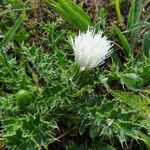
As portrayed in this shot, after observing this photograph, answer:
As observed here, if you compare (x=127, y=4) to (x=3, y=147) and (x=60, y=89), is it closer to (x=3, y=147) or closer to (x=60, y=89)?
(x=60, y=89)

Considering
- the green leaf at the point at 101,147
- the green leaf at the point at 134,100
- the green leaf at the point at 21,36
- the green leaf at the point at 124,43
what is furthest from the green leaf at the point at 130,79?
Answer: the green leaf at the point at 21,36

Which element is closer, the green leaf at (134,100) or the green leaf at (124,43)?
the green leaf at (134,100)

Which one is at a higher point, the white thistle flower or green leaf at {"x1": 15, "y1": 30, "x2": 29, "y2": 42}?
green leaf at {"x1": 15, "y1": 30, "x2": 29, "y2": 42}

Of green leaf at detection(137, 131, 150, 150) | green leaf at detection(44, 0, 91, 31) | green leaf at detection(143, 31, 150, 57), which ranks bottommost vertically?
green leaf at detection(137, 131, 150, 150)

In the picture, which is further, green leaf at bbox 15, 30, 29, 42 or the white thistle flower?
green leaf at bbox 15, 30, 29, 42

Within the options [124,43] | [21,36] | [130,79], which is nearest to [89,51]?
[130,79]

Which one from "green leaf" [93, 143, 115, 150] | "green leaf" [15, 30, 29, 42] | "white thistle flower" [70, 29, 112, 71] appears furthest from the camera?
"green leaf" [15, 30, 29, 42]

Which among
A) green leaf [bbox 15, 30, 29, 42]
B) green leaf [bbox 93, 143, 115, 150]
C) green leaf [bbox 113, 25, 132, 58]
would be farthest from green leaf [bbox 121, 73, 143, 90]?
green leaf [bbox 15, 30, 29, 42]

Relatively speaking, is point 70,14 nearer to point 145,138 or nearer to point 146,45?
point 146,45

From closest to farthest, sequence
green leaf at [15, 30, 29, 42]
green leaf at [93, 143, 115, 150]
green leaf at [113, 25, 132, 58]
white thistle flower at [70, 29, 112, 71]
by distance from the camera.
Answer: white thistle flower at [70, 29, 112, 71] → green leaf at [93, 143, 115, 150] → green leaf at [113, 25, 132, 58] → green leaf at [15, 30, 29, 42]

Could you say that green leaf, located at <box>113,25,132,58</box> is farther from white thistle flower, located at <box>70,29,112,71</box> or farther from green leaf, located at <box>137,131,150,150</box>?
green leaf, located at <box>137,131,150,150</box>

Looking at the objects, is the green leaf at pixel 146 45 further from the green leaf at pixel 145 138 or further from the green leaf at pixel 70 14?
the green leaf at pixel 145 138

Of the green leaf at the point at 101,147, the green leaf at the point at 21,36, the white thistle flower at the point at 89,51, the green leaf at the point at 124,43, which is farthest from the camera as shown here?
the green leaf at the point at 21,36

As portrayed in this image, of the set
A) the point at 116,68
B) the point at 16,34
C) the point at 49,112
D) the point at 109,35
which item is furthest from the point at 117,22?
the point at 49,112
